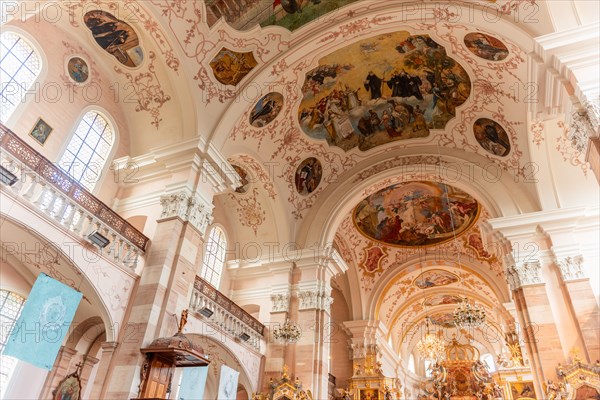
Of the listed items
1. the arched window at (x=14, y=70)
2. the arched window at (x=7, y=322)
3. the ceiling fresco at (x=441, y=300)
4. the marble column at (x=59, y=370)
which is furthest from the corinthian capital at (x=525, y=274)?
the arched window at (x=14, y=70)

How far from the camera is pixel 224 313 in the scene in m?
11.5

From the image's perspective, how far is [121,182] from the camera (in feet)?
37.5

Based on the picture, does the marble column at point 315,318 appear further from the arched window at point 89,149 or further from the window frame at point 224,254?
the arched window at point 89,149

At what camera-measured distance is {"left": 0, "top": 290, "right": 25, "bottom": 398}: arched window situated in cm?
892

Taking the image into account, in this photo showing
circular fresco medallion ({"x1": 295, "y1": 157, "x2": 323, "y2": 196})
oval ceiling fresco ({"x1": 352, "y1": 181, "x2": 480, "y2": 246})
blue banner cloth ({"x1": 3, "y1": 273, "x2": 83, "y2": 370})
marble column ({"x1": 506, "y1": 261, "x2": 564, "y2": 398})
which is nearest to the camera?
blue banner cloth ({"x1": 3, "y1": 273, "x2": 83, "y2": 370})

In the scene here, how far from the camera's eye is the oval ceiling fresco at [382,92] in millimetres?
12562

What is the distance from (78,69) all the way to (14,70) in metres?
1.67

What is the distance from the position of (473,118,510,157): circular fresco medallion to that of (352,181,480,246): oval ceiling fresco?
126 inches

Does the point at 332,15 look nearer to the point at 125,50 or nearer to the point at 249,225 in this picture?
the point at 125,50

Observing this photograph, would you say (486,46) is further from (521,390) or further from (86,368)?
(521,390)

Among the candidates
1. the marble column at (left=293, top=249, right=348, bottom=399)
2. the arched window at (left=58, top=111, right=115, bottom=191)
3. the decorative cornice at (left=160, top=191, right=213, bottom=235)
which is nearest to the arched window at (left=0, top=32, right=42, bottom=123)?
the arched window at (left=58, top=111, right=115, bottom=191)

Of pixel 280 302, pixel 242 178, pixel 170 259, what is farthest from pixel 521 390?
pixel 170 259

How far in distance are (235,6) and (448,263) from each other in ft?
46.1

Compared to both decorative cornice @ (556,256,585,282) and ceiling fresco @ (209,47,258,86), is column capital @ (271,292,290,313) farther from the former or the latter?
decorative cornice @ (556,256,585,282)
